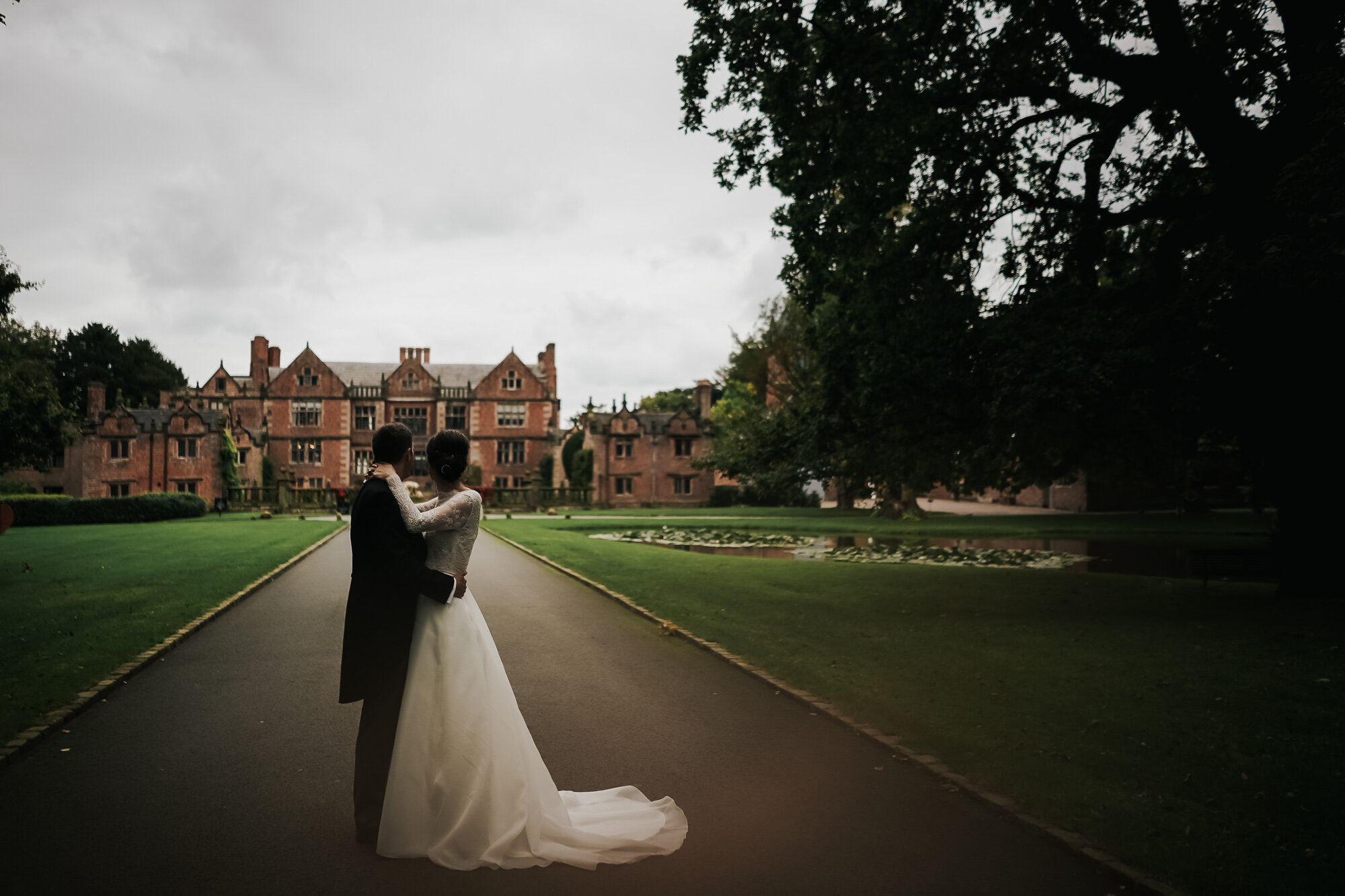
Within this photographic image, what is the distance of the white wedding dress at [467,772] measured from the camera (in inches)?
175

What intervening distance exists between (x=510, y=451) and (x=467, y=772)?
69765mm

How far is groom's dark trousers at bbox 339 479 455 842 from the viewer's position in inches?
182

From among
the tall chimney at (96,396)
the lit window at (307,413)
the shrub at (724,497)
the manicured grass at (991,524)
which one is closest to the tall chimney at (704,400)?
the shrub at (724,497)

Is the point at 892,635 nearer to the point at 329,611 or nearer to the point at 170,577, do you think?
the point at 329,611

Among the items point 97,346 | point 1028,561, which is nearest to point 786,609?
point 1028,561

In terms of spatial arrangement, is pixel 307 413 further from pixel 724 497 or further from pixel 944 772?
pixel 944 772

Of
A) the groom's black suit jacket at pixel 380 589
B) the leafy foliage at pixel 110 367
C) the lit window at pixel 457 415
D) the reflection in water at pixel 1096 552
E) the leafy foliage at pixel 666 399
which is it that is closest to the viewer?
the groom's black suit jacket at pixel 380 589

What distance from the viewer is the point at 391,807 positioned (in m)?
4.50

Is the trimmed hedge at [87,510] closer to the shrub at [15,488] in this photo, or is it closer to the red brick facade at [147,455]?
the shrub at [15,488]

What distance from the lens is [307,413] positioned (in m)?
71.2

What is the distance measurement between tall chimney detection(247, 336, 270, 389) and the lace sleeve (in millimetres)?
74260

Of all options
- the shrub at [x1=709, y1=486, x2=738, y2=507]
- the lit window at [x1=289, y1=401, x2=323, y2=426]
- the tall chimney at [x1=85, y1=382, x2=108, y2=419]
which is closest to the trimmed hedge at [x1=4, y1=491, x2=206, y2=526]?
the lit window at [x1=289, y1=401, x2=323, y2=426]

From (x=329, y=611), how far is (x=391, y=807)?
9.47m

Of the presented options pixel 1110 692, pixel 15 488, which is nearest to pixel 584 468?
pixel 15 488
